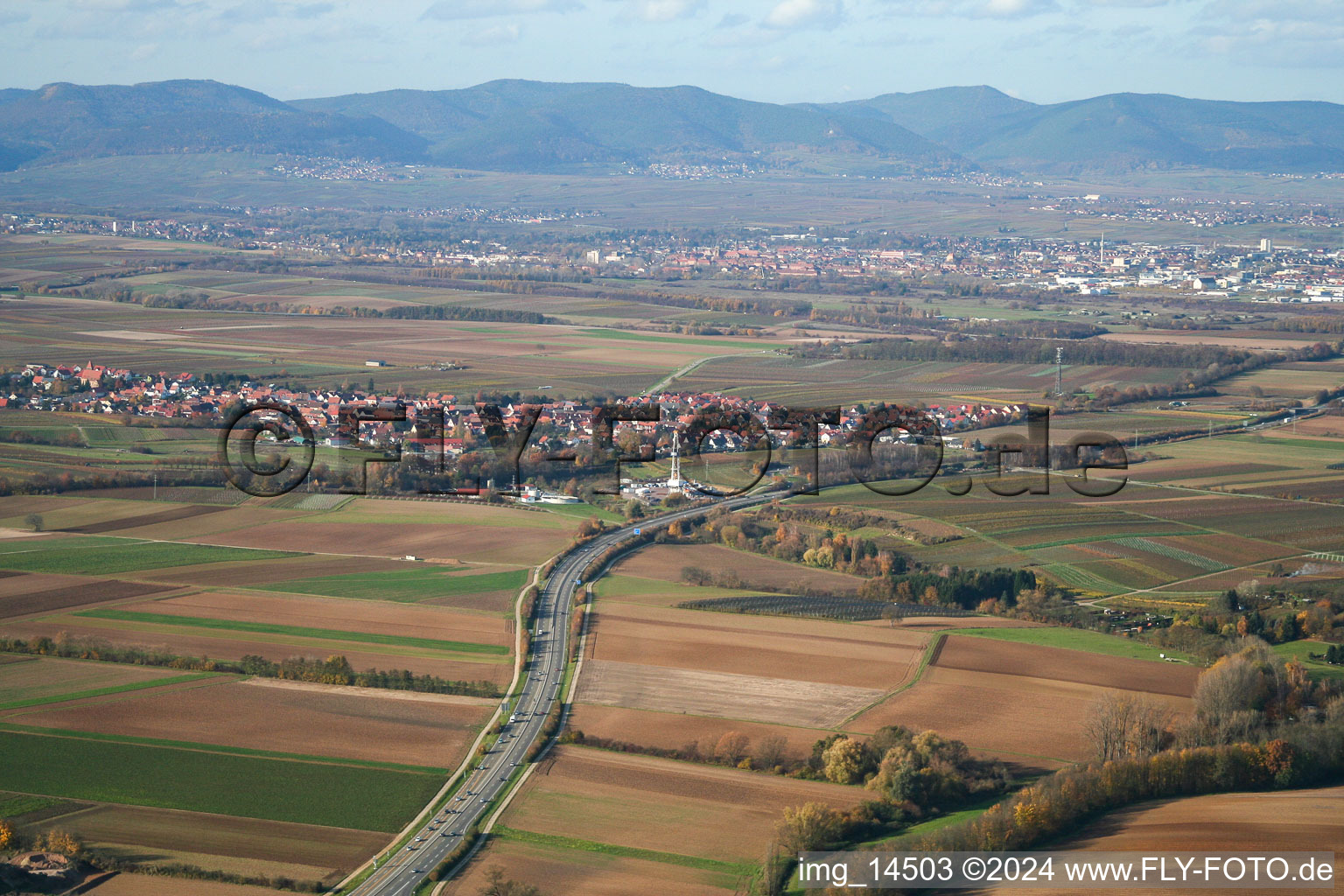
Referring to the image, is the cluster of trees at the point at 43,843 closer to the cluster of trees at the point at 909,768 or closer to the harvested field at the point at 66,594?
the cluster of trees at the point at 909,768

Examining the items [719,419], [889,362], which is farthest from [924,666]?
[889,362]

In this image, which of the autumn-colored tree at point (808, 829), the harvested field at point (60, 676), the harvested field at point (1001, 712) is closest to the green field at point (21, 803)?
the harvested field at point (60, 676)

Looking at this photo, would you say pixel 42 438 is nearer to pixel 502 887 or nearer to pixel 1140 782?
pixel 502 887

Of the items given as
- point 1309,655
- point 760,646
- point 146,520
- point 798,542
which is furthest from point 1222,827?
point 146,520

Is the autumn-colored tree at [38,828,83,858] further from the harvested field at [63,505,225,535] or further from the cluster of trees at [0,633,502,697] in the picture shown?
the harvested field at [63,505,225,535]

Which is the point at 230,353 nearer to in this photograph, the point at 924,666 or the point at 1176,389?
the point at 1176,389
